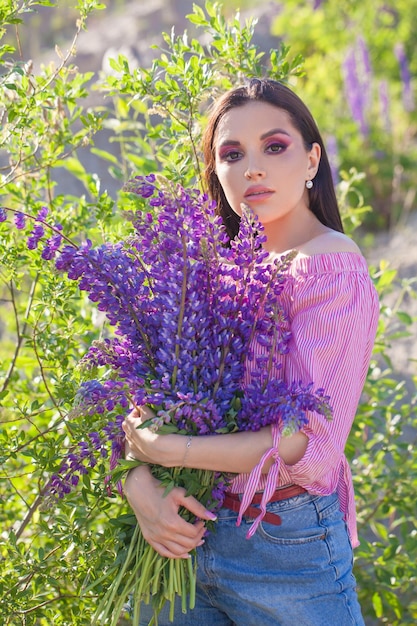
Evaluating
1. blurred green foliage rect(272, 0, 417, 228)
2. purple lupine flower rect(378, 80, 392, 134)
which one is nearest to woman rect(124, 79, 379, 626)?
blurred green foliage rect(272, 0, 417, 228)

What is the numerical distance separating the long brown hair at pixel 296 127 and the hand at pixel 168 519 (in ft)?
2.62

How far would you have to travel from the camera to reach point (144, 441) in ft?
5.99

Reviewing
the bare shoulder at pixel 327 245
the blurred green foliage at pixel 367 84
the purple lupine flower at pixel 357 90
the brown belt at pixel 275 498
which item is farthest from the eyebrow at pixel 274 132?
the purple lupine flower at pixel 357 90

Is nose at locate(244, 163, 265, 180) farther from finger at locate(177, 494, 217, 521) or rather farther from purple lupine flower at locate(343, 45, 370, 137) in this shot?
purple lupine flower at locate(343, 45, 370, 137)

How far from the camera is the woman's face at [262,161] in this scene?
205 centimetres

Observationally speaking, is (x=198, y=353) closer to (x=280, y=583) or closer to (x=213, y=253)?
(x=213, y=253)

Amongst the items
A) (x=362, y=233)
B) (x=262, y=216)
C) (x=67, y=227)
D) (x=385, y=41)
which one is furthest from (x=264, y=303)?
(x=385, y=41)

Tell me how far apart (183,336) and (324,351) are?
0.29 metres

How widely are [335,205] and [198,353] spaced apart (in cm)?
69

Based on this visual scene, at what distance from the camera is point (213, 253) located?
180cm

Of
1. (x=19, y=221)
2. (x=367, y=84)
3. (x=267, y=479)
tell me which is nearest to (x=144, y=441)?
(x=267, y=479)

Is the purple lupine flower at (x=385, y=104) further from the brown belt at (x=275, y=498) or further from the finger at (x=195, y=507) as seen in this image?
the finger at (x=195, y=507)

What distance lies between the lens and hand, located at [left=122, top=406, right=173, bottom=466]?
1.78 meters

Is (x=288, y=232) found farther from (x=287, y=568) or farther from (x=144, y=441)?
(x=287, y=568)
